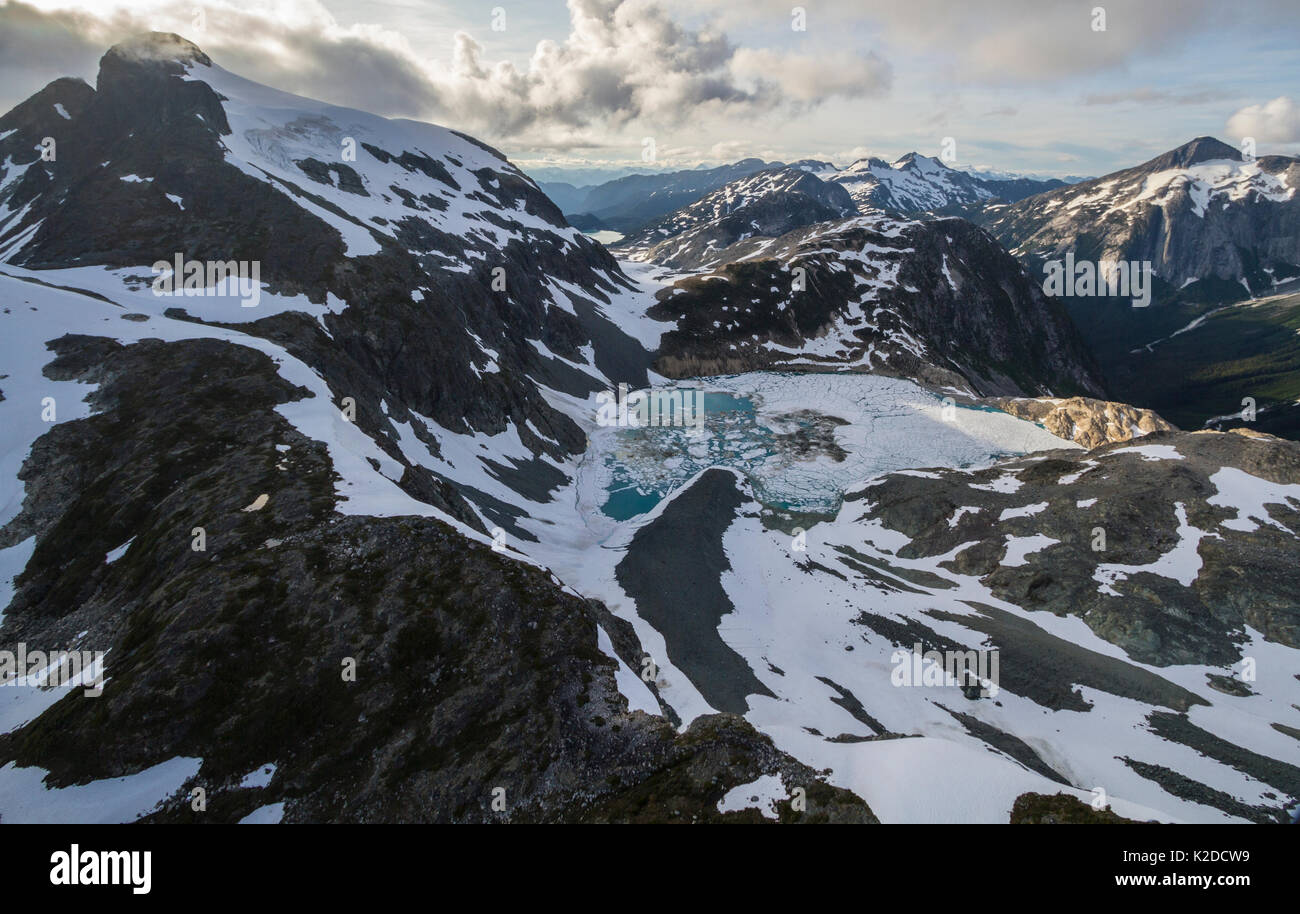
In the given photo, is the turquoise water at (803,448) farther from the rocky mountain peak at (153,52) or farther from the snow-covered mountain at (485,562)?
the rocky mountain peak at (153,52)

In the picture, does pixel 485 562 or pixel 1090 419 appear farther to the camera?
pixel 1090 419

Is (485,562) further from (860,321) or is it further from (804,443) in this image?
(860,321)

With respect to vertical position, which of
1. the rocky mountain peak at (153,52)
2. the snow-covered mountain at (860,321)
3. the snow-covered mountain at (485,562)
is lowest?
the snow-covered mountain at (485,562)

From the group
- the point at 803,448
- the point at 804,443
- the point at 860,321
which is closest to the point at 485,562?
the point at 803,448

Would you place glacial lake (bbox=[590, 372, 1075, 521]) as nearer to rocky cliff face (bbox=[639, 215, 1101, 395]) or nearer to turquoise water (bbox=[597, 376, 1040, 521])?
turquoise water (bbox=[597, 376, 1040, 521])

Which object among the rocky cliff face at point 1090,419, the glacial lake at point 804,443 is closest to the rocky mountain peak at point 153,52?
the glacial lake at point 804,443
